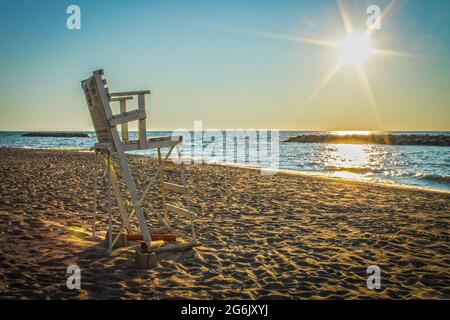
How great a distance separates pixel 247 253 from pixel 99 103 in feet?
12.1

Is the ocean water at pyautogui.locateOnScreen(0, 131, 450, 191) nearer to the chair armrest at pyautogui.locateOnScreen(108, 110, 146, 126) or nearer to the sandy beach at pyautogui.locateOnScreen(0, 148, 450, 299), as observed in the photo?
the sandy beach at pyautogui.locateOnScreen(0, 148, 450, 299)

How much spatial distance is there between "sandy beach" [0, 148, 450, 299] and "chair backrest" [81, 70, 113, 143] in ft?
7.04

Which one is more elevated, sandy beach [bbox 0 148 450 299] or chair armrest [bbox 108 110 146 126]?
chair armrest [bbox 108 110 146 126]

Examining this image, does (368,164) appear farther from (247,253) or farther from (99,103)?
(99,103)

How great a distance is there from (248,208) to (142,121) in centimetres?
575

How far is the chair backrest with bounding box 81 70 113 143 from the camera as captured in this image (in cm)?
482

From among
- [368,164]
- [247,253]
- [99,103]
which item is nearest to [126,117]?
[99,103]

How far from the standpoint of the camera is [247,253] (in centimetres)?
614

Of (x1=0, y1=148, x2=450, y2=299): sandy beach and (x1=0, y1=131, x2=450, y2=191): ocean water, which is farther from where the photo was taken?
(x1=0, y1=131, x2=450, y2=191): ocean water

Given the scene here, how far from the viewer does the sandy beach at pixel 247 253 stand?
4629 millimetres

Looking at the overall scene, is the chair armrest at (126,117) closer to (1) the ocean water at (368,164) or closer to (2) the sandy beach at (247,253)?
(2) the sandy beach at (247,253)

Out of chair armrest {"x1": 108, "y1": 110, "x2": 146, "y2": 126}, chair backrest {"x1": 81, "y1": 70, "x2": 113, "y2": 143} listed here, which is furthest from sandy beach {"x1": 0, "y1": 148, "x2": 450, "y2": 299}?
chair armrest {"x1": 108, "y1": 110, "x2": 146, "y2": 126}
